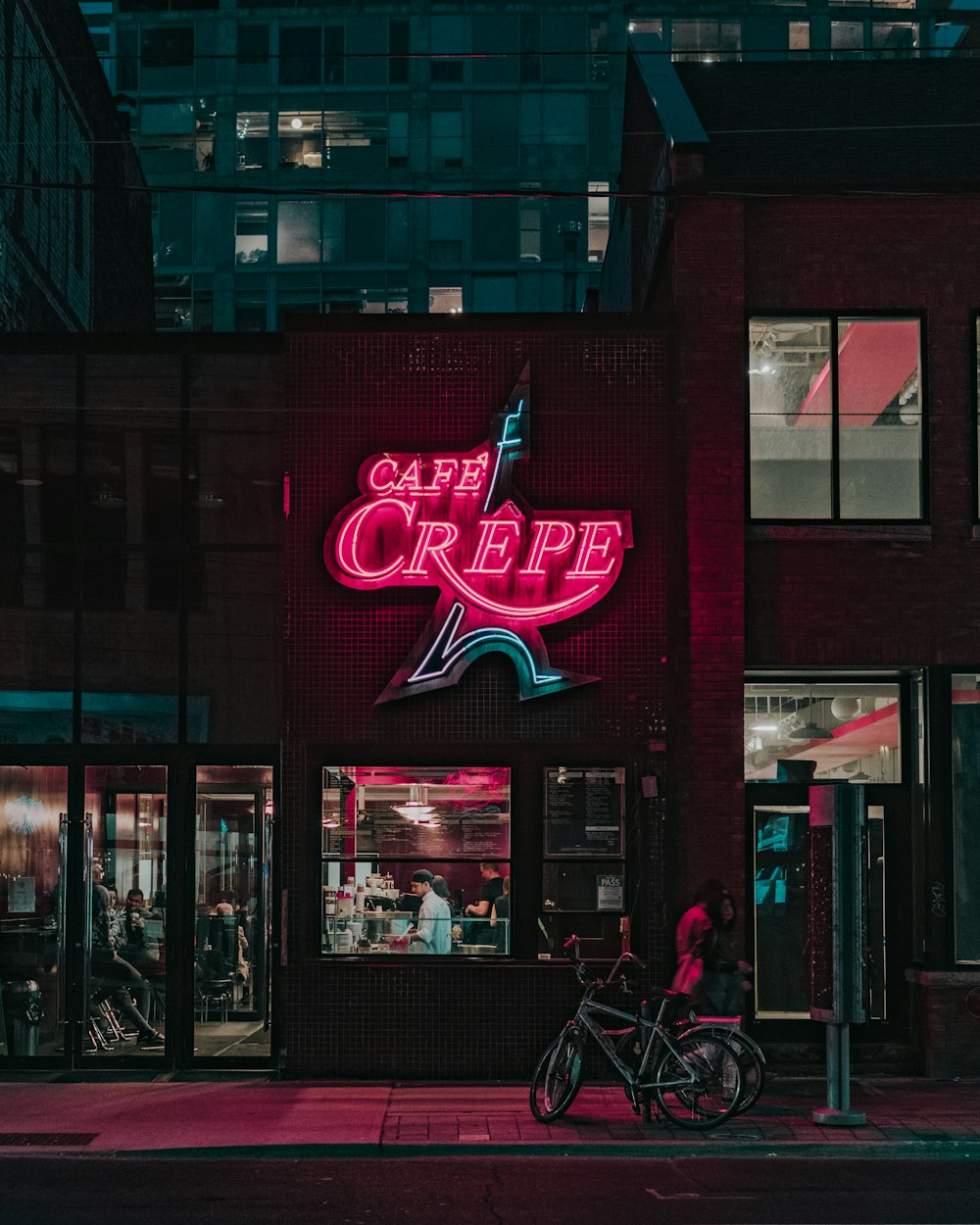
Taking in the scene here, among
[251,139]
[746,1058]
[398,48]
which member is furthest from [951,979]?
[251,139]

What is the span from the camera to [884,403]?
49.4 feet

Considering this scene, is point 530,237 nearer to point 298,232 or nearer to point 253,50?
point 298,232

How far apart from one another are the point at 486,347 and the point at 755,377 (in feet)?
8.26

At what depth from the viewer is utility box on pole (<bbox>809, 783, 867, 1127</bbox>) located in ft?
40.8

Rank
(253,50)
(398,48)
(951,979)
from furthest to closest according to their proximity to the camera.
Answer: (253,50) < (398,48) < (951,979)

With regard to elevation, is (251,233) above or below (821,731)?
above

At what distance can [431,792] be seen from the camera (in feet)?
48.2

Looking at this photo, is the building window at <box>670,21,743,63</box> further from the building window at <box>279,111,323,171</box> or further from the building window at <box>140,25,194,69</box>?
the building window at <box>140,25,194,69</box>

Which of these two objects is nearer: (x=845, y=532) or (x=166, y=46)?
(x=845, y=532)

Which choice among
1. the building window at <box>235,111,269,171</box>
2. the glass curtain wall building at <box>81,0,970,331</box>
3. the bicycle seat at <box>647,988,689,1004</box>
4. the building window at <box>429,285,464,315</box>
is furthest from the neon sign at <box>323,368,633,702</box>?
the building window at <box>235,111,269,171</box>

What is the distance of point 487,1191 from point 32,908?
6.30 metres

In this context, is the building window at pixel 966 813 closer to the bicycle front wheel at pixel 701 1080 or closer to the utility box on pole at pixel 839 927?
the utility box on pole at pixel 839 927

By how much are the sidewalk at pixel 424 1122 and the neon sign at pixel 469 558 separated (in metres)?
3.56

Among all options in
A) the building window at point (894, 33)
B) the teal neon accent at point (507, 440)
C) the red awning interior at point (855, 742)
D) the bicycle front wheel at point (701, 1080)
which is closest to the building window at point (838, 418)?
the red awning interior at point (855, 742)
